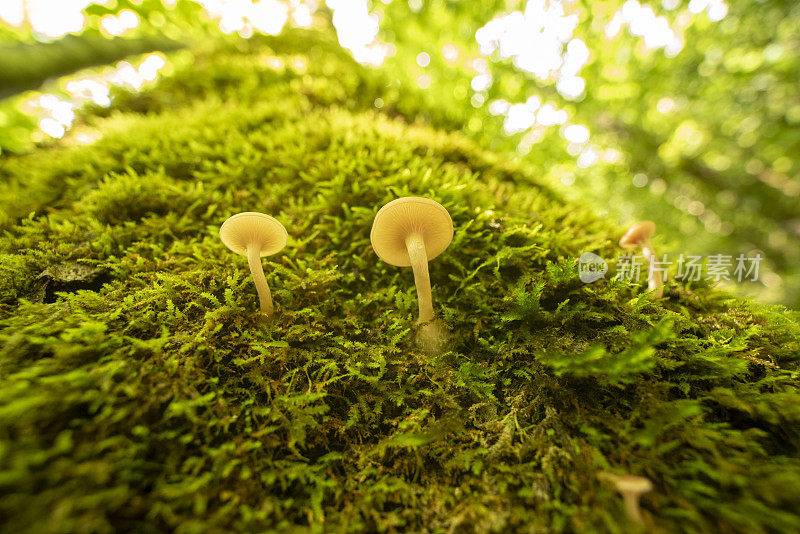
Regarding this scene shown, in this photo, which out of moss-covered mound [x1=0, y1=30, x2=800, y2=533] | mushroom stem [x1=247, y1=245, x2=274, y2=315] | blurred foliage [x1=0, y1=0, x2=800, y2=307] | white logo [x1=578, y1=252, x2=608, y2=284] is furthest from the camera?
blurred foliage [x1=0, y1=0, x2=800, y2=307]

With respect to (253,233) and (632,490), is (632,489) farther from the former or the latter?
(253,233)

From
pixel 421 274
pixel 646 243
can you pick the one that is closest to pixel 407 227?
pixel 421 274

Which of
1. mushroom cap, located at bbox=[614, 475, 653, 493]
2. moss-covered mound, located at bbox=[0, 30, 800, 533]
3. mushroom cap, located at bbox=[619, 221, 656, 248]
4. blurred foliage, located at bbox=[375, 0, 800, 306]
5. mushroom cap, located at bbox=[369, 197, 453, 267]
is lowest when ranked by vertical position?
mushroom cap, located at bbox=[614, 475, 653, 493]

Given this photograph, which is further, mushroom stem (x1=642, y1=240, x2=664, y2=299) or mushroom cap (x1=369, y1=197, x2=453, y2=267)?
mushroom stem (x1=642, y1=240, x2=664, y2=299)

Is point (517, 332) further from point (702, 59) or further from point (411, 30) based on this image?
point (702, 59)

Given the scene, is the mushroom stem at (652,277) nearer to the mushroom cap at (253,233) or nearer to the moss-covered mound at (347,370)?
the moss-covered mound at (347,370)

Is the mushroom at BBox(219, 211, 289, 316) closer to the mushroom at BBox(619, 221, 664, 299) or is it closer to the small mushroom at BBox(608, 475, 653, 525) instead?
the small mushroom at BBox(608, 475, 653, 525)

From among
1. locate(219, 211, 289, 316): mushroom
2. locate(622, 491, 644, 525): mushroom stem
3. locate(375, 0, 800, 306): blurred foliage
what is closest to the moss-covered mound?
locate(622, 491, 644, 525): mushroom stem
